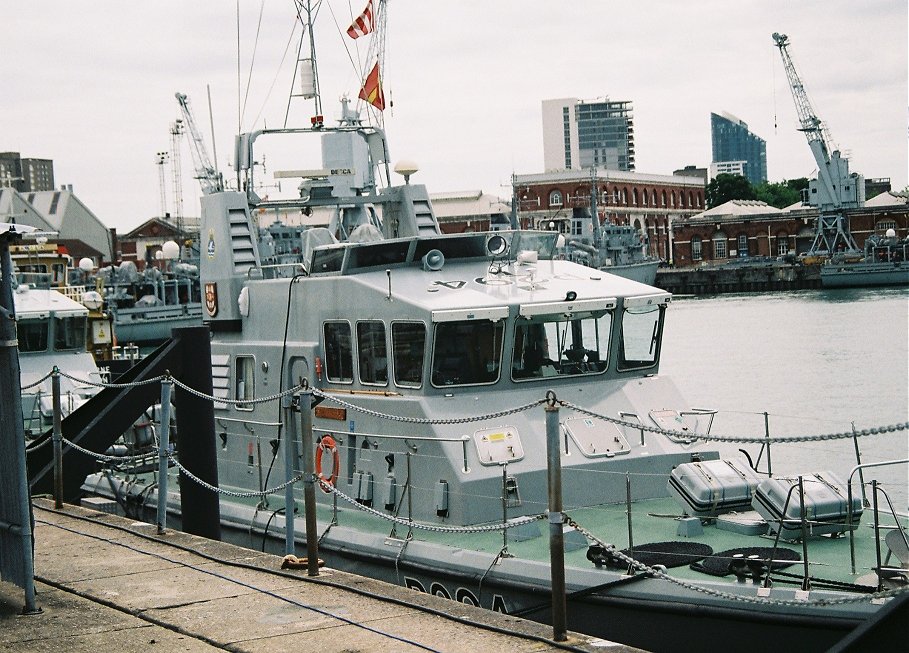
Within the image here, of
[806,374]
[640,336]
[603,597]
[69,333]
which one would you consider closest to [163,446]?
[603,597]

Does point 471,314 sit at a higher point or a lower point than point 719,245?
higher

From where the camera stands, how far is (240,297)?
12312mm

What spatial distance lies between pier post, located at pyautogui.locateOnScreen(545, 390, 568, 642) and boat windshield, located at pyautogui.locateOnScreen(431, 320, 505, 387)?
14.3 feet

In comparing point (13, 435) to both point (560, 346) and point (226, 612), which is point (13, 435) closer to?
point (226, 612)

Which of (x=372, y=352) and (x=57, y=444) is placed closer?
(x=57, y=444)

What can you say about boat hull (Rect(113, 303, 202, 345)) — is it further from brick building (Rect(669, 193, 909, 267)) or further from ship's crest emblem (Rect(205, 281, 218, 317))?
brick building (Rect(669, 193, 909, 267))

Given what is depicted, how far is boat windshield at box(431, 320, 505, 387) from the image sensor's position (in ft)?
32.5

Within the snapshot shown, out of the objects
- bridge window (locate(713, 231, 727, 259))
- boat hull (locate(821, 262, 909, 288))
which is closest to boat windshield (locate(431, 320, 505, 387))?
boat hull (locate(821, 262, 909, 288))

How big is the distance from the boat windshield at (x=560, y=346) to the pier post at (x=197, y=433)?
2612mm

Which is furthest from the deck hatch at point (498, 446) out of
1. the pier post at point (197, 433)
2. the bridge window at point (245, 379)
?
the bridge window at point (245, 379)

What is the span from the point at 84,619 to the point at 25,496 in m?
0.75

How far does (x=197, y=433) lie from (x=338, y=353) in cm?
169

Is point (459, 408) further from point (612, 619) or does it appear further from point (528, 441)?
point (612, 619)

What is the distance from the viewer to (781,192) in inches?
5364
